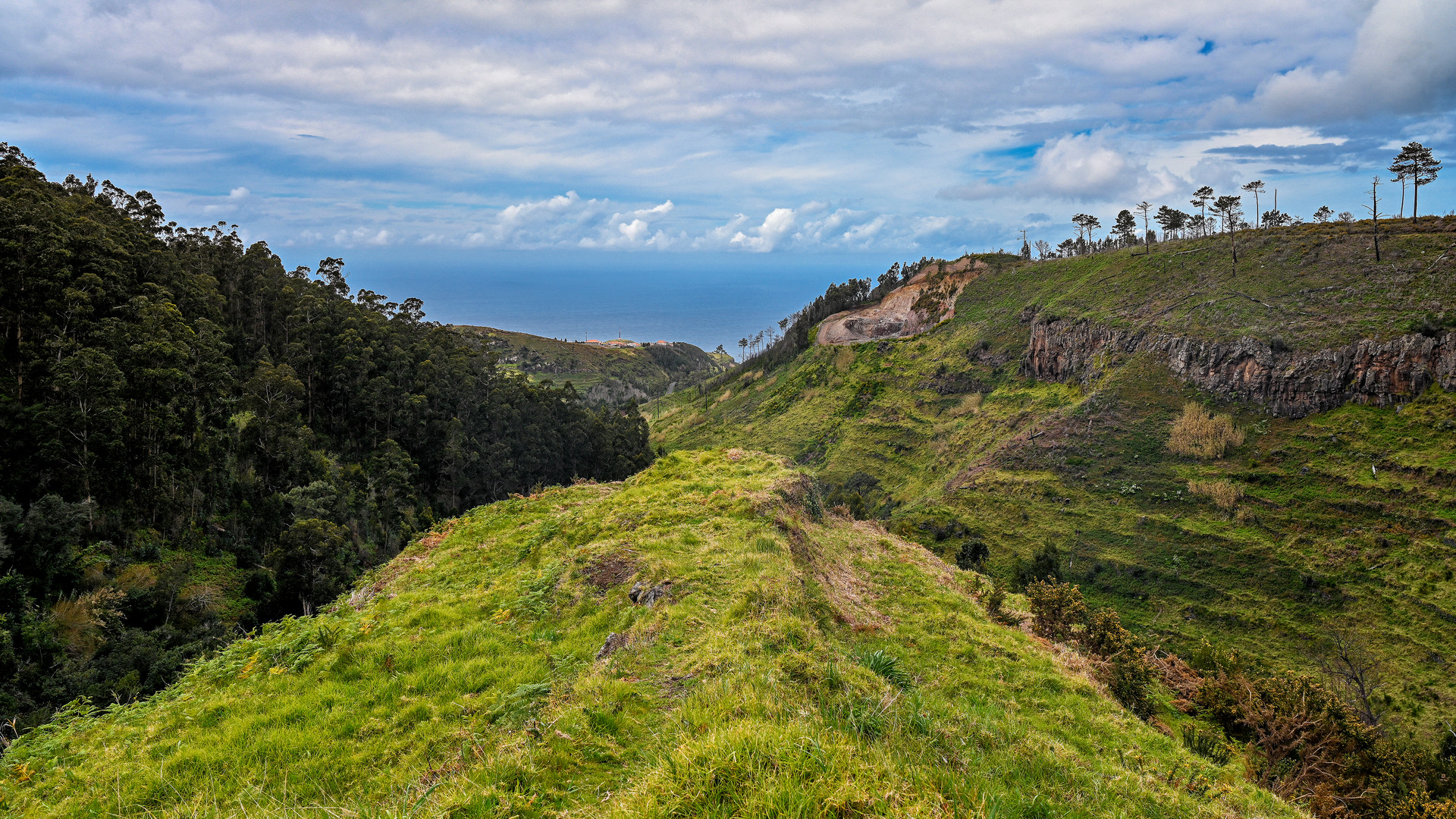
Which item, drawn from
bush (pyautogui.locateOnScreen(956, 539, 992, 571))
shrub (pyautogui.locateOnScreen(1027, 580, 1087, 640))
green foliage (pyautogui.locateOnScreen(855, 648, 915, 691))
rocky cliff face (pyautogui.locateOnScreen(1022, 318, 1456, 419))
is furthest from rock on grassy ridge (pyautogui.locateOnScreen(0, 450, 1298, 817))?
rocky cliff face (pyautogui.locateOnScreen(1022, 318, 1456, 419))

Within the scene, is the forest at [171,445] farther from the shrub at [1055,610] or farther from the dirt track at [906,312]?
the dirt track at [906,312]

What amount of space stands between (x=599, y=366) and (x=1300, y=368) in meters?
141

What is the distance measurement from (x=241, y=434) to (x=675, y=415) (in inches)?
3067

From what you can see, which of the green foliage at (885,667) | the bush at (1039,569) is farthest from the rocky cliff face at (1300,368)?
the green foliage at (885,667)

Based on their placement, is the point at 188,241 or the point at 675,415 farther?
the point at 675,415

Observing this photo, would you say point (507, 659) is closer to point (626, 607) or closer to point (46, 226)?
point (626, 607)

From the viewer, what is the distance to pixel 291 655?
773 centimetres

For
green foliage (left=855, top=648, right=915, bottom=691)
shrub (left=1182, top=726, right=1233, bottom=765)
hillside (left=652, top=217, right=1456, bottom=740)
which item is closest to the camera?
green foliage (left=855, top=648, right=915, bottom=691)

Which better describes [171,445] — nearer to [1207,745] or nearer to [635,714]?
[635,714]

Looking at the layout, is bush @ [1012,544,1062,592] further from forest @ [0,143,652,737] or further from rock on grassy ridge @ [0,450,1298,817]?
forest @ [0,143,652,737]

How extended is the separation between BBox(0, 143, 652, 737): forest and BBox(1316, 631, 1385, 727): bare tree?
3534 centimetres

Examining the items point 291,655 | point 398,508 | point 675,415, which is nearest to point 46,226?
point 398,508

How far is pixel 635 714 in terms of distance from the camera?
5.41 m

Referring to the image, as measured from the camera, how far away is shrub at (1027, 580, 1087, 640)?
13617 mm
